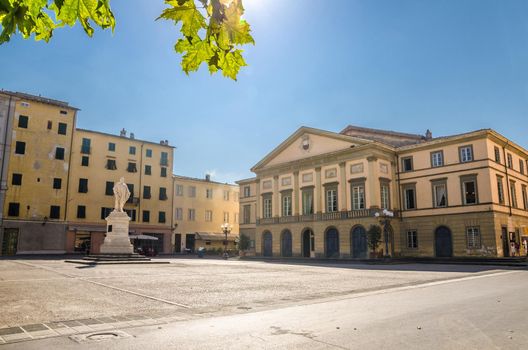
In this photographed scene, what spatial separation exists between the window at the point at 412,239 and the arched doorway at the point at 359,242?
4.45 meters

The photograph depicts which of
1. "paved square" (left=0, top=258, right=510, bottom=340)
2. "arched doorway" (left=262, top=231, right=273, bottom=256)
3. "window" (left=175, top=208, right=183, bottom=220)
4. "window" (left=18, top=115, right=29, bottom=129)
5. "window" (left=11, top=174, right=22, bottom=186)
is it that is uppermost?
"window" (left=18, top=115, right=29, bottom=129)

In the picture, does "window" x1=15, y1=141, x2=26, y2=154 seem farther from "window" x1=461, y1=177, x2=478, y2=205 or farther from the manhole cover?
"window" x1=461, y1=177, x2=478, y2=205

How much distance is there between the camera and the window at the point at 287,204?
152 ft

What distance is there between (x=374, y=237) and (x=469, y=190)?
893 cm

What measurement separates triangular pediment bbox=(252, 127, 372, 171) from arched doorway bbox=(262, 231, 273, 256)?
27.1 feet

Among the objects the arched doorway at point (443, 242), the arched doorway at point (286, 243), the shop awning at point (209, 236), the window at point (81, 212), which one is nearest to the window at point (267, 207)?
the arched doorway at point (286, 243)

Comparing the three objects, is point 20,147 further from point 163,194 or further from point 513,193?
point 513,193

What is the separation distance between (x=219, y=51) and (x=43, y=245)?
46.4 meters

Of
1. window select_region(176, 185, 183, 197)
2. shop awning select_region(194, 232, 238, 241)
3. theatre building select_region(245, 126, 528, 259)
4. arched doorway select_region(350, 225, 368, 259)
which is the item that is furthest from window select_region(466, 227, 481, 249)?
window select_region(176, 185, 183, 197)

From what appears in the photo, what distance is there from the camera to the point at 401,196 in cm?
3984

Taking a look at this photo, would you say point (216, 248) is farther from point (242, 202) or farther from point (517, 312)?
point (517, 312)

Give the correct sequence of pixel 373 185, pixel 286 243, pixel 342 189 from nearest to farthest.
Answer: pixel 373 185
pixel 342 189
pixel 286 243

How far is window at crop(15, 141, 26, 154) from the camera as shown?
42.2 metres

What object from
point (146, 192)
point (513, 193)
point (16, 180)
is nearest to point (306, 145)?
point (513, 193)
